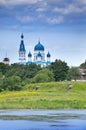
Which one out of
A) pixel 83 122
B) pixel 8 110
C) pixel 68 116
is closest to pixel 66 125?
pixel 83 122

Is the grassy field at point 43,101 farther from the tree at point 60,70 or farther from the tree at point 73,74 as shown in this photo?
the tree at point 73,74

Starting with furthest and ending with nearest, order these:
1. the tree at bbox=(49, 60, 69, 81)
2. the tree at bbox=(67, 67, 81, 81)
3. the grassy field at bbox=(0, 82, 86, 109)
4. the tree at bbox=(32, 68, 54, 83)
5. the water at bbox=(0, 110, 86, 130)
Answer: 1. the tree at bbox=(67, 67, 81, 81)
2. the tree at bbox=(49, 60, 69, 81)
3. the tree at bbox=(32, 68, 54, 83)
4. the grassy field at bbox=(0, 82, 86, 109)
5. the water at bbox=(0, 110, 86, 130)

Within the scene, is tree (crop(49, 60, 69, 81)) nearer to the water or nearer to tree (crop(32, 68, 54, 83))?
tree (crop(32, 68, 54, 83))

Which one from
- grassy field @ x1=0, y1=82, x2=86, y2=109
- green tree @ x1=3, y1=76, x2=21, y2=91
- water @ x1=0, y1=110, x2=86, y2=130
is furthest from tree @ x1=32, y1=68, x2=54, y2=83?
water @ x1=0, y1=110, x2=86, y2=130

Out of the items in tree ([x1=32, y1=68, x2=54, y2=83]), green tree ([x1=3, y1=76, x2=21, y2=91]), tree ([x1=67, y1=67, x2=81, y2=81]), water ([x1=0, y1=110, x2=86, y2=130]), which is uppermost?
tree ([x1=67, y1=67, x2=81, y2=81])

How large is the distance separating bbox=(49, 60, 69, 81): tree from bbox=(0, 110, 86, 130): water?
9851cm

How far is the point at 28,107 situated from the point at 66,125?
29.0 meters

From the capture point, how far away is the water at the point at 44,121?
227 ft

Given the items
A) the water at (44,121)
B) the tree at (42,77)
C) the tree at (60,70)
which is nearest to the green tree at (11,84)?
the tree at (42,77)

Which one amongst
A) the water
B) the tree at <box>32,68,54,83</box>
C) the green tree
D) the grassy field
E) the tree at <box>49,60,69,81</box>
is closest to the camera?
the water

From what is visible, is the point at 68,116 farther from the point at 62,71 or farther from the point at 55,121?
the point at 62,71

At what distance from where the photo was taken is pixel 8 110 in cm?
9800

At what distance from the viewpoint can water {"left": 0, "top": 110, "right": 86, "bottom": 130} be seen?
69.3 meters

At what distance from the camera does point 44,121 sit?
252 ft
